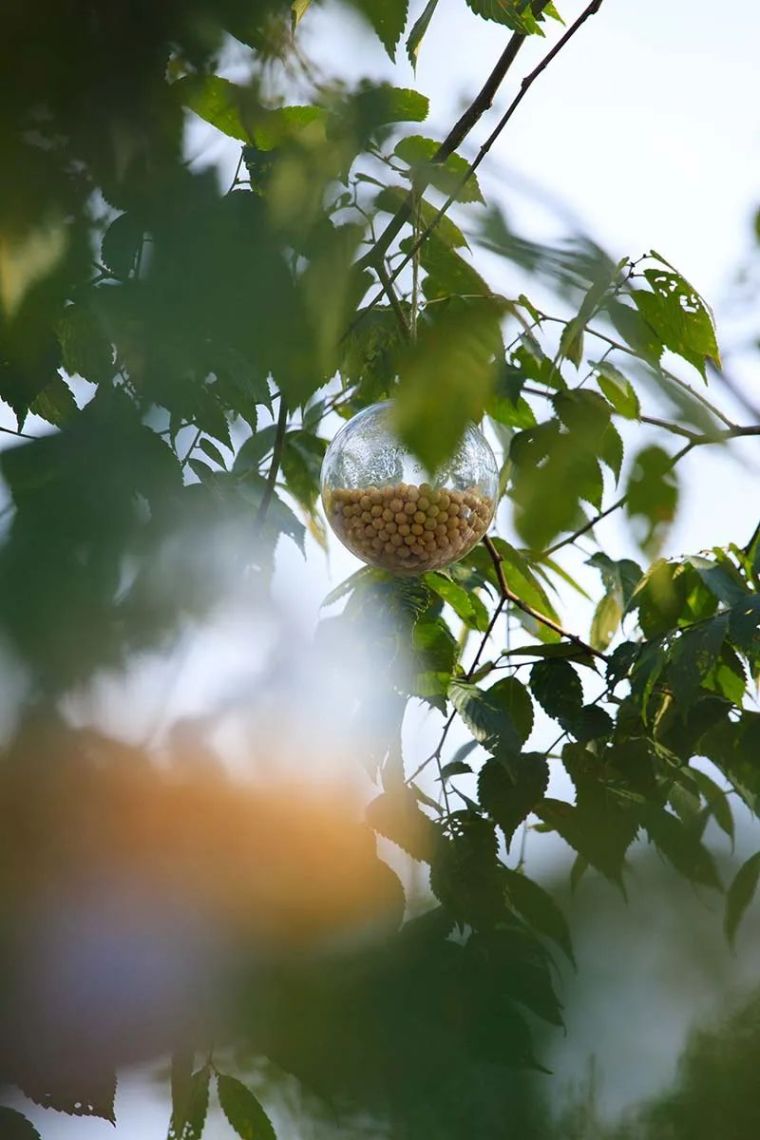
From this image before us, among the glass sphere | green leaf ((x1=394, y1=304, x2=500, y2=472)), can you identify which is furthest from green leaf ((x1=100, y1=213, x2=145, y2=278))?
the glass sphere

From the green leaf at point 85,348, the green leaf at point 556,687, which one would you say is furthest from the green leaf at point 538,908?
the green leaf at point 85,348

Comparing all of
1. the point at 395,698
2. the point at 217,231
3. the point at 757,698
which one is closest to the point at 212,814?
the point at 395,698

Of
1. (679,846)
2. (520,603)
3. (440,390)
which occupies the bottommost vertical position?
(440,390)

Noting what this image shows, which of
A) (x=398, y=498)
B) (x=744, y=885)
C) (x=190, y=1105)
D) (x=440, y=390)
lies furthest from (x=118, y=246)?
(x=744, y=885)

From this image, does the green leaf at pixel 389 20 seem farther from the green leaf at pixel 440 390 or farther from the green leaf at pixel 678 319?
the green leaf at pixel 678 319

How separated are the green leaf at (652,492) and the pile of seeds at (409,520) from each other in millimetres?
413

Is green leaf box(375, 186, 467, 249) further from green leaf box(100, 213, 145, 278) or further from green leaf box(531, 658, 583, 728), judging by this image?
green leaf box(531, 658, 583, 728)

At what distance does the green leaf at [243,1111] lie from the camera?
704 millimetres

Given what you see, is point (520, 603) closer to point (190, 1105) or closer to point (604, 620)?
point (604, 620)

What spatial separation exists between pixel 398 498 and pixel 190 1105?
407mm

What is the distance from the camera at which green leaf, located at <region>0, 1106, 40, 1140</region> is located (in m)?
0.63

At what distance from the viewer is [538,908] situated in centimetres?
98

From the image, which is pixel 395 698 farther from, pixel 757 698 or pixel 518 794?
pixel 757 698

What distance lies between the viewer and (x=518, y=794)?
95cm
